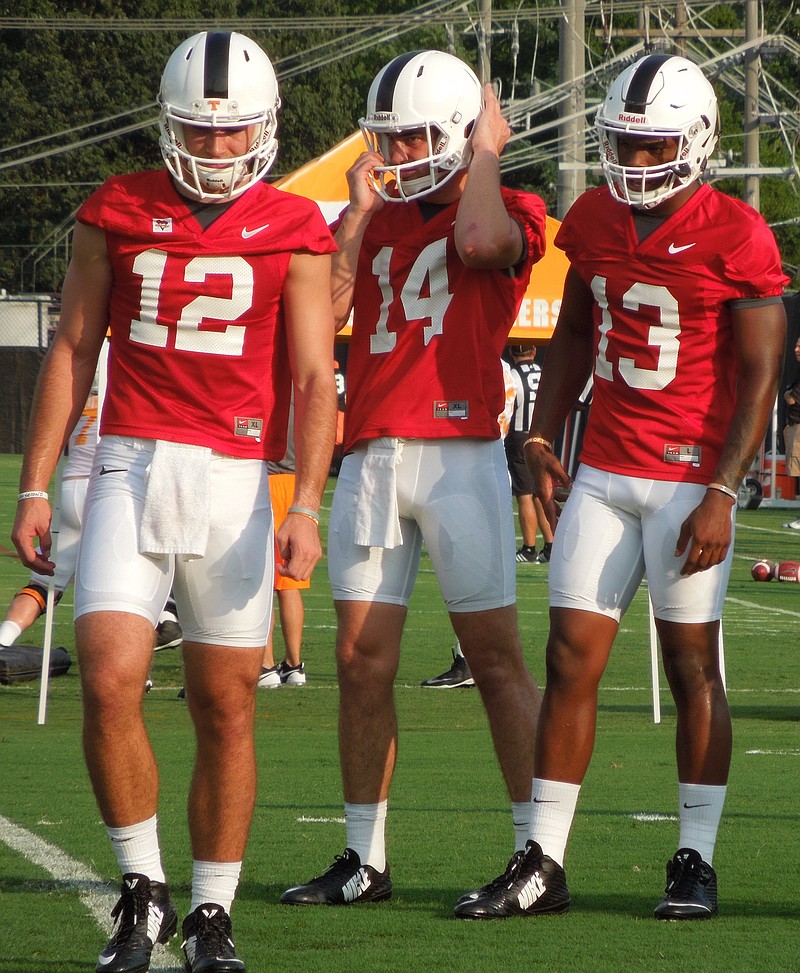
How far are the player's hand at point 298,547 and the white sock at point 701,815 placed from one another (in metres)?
1.30

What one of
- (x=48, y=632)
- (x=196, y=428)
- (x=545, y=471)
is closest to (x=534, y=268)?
(x=48, y=632)

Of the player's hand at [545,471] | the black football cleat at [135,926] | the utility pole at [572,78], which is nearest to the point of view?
the black football cleat at [135,926]

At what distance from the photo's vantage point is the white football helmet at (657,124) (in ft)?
14.9

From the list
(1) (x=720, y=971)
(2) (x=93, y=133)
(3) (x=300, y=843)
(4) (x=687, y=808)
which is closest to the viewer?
(1) (x=720, y=971)

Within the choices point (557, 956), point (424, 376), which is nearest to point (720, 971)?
point (557, 956)

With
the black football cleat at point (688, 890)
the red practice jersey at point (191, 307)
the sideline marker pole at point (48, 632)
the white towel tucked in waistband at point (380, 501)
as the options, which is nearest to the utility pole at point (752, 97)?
the sideline marker pole at point (48, 632)

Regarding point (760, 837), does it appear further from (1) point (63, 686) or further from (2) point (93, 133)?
(2) point (93, 133)

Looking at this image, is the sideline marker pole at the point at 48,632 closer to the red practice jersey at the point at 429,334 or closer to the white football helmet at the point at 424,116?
the red practice jersey at the point at 429,334

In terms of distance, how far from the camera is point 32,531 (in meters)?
4.09

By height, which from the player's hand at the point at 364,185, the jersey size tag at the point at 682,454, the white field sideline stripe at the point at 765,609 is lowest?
the white field sideline stripe at the point at 765,609

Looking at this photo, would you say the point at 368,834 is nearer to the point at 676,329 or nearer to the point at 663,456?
the point at 663,456

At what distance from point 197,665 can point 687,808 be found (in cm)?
146

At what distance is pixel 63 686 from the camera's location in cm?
948

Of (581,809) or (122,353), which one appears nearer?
(122,353)
